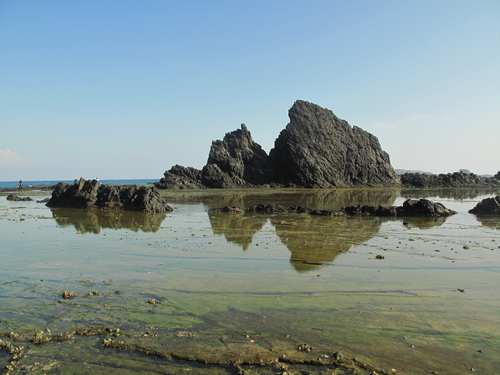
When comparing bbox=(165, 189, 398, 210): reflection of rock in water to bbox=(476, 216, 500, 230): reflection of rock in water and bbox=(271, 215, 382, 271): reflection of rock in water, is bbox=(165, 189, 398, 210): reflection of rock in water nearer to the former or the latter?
bbox=(271, 215, 382, 271): reflection of rock in water

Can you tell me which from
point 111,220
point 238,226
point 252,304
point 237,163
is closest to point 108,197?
point 111,220

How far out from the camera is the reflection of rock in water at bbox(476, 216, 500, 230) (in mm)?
21922

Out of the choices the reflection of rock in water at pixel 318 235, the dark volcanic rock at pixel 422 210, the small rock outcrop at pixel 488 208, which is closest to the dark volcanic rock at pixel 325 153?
the small rock outcrop at pixel 488 208

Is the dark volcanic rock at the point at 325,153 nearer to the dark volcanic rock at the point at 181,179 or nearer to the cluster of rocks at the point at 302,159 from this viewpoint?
the cluster of rocks at the point at 302,159

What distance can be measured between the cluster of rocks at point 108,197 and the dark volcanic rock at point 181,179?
1240 inches

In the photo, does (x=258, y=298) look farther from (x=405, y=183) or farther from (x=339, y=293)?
(x=405, y=183)

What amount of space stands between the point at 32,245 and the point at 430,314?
45.4 ft

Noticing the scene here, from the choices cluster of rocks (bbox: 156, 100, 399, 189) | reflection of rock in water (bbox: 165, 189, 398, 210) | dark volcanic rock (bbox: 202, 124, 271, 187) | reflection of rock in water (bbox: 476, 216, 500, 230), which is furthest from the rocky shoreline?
reflection of rock in water (bbox: 476, 216, 500, 230)

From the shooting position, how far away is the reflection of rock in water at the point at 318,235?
45.7ft

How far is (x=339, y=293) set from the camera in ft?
31.9

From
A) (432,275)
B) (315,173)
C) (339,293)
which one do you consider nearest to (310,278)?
(339,293)

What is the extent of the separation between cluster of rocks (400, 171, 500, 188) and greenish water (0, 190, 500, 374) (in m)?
65.4

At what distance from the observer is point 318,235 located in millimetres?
18578

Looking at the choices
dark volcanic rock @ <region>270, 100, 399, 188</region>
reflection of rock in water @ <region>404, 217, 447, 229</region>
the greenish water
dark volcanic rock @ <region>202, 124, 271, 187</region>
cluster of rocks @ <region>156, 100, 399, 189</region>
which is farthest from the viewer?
dark volcanic rock @ <region>270, 100, 399, 188</region>
